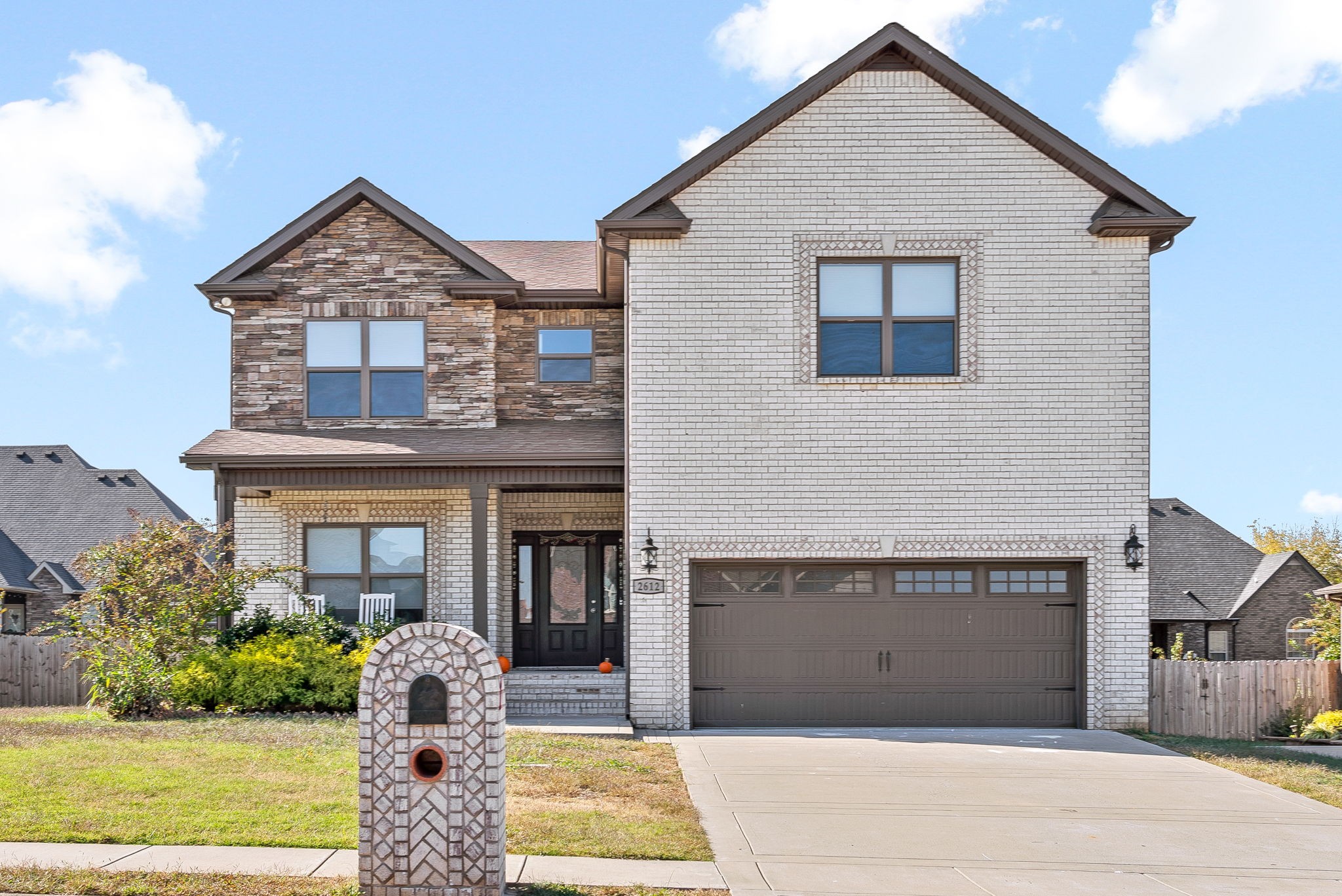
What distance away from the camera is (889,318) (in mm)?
14727

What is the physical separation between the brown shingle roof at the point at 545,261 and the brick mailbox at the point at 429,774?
11.7m

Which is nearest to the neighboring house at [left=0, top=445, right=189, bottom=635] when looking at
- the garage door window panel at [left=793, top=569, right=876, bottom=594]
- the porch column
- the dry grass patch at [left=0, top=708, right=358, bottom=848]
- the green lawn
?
the porch column

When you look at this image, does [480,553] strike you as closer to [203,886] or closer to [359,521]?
[359,521]

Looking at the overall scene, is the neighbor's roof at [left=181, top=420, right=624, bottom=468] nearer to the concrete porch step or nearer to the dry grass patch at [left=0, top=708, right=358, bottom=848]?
the concrete porch step

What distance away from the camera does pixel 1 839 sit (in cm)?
784

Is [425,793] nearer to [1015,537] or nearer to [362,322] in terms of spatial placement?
[1015,537]

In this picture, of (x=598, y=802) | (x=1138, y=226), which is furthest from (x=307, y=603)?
(x=1138, y=226)

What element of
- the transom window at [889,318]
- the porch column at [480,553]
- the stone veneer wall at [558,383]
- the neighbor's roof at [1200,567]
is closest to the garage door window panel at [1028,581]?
the transom window at [889,318]

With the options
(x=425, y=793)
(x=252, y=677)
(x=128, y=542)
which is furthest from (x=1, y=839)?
(x=128, y=542)

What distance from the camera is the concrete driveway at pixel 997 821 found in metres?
7.48

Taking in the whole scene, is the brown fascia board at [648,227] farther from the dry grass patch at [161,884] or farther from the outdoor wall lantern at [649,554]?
the dry grass patch at [161,884]

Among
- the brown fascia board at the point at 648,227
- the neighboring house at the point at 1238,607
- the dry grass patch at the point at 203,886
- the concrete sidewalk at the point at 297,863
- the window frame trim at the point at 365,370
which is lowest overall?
the neighboring house at the point at 1238,607

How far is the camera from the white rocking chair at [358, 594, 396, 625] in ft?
55.5

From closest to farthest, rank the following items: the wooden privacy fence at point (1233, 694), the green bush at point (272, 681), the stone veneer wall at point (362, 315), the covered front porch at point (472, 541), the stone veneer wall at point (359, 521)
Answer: the green bush at point (272, 681) → the wooden privacy fence at point (1233, 694) → the covered front porch at point (472, 541) → the stone veneer wall at point (359, 521) → the stone veneer wall at point (362, 315)
